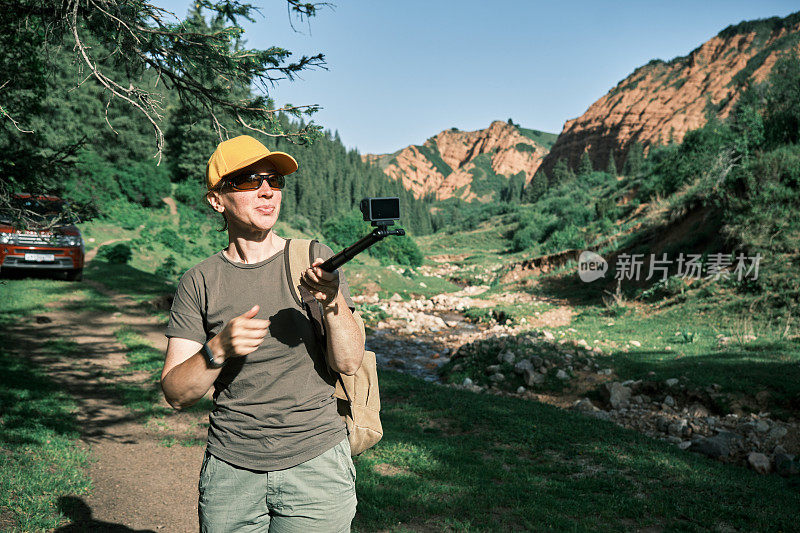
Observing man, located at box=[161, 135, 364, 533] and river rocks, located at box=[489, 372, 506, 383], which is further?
river rocks, located at box=[489, 372, 506, 383]

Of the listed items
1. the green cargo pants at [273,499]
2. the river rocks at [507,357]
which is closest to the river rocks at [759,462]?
the river rocks at [507,357]

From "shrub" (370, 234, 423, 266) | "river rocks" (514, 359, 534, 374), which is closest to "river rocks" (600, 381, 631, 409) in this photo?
"river rocks" (514, 359, 534, 374)

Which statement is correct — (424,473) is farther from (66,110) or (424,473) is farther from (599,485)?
(66,110)

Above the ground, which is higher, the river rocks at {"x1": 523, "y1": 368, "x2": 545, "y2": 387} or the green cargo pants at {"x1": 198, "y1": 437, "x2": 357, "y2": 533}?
the green cargo pants at {"x1": 198, "y1": 437, "x2": 357, "y2": 533}

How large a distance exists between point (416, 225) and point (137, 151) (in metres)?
70.6

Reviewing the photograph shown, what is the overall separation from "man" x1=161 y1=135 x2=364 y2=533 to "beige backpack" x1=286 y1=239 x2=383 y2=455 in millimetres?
44

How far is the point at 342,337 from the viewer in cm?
184

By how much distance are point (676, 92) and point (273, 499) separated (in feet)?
389

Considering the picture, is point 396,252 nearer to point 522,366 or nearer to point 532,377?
point 522,366

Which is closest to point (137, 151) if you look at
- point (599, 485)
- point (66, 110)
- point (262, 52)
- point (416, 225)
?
point (66, 110)

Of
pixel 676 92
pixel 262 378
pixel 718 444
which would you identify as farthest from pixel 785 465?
pixel 676 92

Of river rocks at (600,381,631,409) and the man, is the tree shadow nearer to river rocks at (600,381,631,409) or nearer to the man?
the man

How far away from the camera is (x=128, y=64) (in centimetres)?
540

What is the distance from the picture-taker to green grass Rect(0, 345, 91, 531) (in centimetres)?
392
